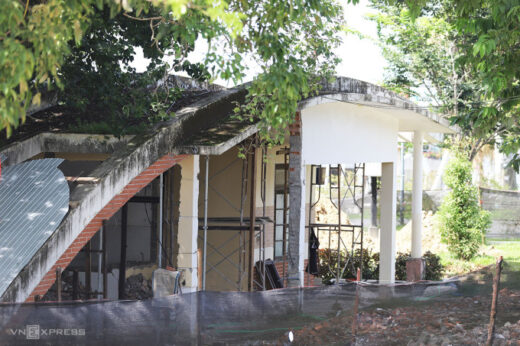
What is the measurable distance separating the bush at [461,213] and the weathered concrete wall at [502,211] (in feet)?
17.3

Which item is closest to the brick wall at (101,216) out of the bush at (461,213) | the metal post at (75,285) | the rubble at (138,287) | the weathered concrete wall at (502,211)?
the metal post at (75,285)

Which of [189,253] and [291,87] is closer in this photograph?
[291,87]

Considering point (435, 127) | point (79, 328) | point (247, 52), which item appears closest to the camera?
point (79, 328)

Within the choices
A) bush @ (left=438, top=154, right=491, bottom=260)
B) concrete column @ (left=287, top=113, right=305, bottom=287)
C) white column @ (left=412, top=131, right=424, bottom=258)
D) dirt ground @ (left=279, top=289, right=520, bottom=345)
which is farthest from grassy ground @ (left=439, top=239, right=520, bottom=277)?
dirt ground @ (left=279, top=289, right=520, bottom=345)

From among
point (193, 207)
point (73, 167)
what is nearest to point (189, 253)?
point (193, 207)

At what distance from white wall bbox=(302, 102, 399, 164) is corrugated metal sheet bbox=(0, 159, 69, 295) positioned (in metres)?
4.72

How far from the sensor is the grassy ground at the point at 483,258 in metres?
20.9

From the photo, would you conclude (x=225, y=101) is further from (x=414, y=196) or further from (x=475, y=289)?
(x=414, y=196)

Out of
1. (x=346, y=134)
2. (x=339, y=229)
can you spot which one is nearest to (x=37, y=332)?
(x=346, y=134)

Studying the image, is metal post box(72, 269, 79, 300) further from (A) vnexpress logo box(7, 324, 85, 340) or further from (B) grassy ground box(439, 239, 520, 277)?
(B) grassy ground box(439, 239, 520, 277)

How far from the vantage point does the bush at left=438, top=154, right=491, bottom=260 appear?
21.8m

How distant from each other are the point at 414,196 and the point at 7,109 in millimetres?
14596

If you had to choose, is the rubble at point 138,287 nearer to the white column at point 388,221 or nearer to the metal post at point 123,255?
the metal post at point 123,255

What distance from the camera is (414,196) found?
18.6 meters
